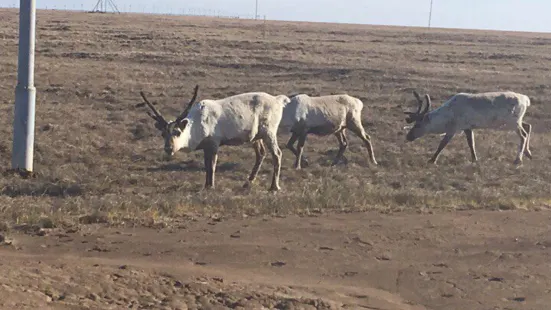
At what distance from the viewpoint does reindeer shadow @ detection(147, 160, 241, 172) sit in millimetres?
16234

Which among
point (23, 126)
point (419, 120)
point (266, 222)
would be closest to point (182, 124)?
point (23, 126)

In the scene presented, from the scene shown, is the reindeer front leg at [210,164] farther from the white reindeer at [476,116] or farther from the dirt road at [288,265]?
the white reindeer at [476,116]

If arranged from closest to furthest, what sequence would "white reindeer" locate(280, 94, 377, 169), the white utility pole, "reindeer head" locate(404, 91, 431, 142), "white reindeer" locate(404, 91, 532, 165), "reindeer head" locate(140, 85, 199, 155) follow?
"reindeer head" locate(140, 85, 199, 155)
the white utility pole
"white reindeer" locate(280, 94, 377, 169)
"white reindeer" locate(404, 91, 532, 165)
"reindeer head" locate(404, 91, 431, 142)

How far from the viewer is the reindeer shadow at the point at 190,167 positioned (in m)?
16.2

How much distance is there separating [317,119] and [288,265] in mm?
8787

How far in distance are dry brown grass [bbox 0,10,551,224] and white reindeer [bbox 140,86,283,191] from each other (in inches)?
28.4

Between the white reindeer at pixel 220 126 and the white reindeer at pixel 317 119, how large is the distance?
8.31 ft

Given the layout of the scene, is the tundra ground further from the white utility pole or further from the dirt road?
the white utility pole

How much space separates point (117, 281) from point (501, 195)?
8.16 metres

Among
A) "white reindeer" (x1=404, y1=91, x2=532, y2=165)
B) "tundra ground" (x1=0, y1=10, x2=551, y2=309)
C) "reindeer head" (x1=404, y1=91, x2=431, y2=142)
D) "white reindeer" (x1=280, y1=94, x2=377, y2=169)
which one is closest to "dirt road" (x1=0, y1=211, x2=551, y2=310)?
"tundra ground" (x1=0, y1=10, x2=551, y2=309)

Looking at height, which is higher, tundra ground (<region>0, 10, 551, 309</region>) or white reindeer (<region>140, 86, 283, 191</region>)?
white reindeer (<region>140, 86, 283, 191</region>)

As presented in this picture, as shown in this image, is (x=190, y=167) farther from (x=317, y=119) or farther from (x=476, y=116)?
(x=476, y=116)

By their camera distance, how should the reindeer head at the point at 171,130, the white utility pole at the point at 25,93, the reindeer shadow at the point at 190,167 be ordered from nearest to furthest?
the reindeer head at the point at 171,130 → the white utility pole at the point at 25,93 → the reindeer shadow at the point at 190,167

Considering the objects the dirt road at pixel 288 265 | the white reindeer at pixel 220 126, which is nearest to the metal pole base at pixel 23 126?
the white reindeer at pixel 220 126
